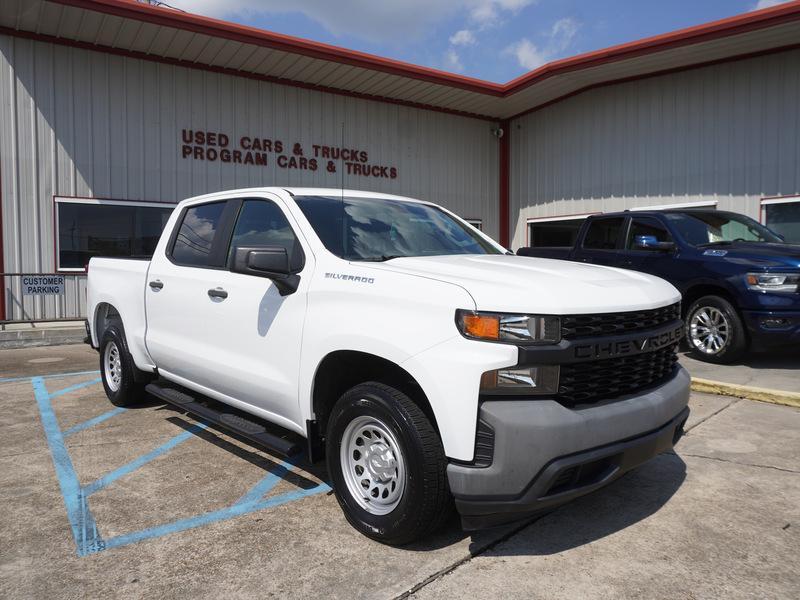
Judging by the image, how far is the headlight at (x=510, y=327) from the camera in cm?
259

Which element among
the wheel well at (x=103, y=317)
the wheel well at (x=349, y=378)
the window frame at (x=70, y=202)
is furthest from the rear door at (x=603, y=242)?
the window frame at (x=70, y=202)

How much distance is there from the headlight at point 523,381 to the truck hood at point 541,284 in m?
0.25

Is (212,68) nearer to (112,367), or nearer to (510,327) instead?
(112,367)

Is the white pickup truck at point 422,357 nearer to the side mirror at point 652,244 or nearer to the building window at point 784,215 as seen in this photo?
the side mirror at point 652,244

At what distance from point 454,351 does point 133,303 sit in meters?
3.69

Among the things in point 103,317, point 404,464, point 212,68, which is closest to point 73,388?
point 103,317

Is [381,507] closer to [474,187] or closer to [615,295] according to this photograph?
[615,295]

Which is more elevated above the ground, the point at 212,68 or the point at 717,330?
the point at 212,68

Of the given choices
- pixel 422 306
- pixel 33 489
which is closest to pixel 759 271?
pixel 422 306

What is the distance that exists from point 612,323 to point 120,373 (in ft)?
14.9

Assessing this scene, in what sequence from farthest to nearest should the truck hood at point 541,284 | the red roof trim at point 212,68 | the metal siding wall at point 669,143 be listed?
1. the metal siding wall at point 669,143
2. the red roof trim at point 212,68
3. the truck hood at point 541,284

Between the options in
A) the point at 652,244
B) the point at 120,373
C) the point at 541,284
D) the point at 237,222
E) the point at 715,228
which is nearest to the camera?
the point at 541,284

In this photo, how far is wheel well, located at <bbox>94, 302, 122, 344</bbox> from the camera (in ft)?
19.2

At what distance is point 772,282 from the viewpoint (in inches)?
266
